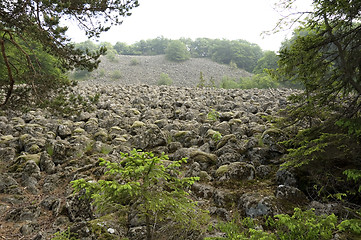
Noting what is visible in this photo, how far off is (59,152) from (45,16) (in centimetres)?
367

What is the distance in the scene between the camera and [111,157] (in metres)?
5.79

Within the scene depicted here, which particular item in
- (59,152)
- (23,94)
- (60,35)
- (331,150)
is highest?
(60,35)

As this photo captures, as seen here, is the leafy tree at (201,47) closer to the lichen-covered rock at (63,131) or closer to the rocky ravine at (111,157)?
the rocky ravine at (111,157)

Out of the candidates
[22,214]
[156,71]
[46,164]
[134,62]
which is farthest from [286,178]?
[134,62]

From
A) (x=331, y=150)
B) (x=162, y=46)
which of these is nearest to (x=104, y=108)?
(x=331, y=150)

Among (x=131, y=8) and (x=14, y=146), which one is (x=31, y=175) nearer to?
(x=14, y=146)

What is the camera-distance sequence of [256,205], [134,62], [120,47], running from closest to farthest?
[256,205]
[134,62]
[120,47]

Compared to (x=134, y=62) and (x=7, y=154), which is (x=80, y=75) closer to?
(x=134, y=62)

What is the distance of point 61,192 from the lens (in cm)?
483

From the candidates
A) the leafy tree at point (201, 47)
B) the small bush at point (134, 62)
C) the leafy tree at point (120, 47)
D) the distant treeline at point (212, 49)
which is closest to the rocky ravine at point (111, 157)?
the distant treeline at point (212, 49)

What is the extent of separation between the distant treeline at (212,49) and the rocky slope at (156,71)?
11.6 feet

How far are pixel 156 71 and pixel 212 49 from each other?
2192 centimetres

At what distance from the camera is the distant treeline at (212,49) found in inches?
2116

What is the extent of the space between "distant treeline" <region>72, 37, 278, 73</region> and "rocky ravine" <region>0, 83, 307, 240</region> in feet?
113
